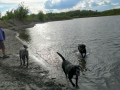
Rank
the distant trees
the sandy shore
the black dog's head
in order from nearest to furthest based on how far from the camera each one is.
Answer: the black dog's head < the sandy shore < the distant trees

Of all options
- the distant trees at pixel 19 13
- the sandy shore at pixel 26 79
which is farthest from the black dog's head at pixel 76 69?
the distant trees at pixel 19 13

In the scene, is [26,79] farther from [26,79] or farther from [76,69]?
[76,69]

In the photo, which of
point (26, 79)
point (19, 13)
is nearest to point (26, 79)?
point (26, 79)

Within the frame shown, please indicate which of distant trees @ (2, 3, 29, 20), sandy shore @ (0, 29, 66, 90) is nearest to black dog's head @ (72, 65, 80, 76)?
sandy shore @ (0, 29, 66, 90)

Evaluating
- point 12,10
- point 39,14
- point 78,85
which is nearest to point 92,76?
point 78,85

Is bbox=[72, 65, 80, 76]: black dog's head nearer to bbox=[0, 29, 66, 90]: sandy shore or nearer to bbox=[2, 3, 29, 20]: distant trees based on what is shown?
bbox=[0, 29, 66, 90]: sandy shore

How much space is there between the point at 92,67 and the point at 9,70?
214 inches

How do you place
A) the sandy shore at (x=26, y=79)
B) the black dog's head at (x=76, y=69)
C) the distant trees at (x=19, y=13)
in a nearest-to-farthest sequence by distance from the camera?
1. the black dog's head at (x=76, y=69)
2. the sandy shore at (x=26, y=79)
3. the distant trees at (x=19, y=13)

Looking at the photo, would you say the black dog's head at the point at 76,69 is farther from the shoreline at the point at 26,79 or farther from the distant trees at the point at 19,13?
the distant trees at the point at 19,13

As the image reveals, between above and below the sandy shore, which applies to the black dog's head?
above

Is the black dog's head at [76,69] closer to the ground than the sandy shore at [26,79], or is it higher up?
higher up

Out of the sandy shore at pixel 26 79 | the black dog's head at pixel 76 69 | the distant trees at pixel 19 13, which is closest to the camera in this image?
the black dog's head at pixel 76 69

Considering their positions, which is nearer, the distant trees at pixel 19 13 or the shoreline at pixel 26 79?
the shoreline at pixel 26 79

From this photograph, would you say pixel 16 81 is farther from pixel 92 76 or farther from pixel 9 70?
pixel 92 76
